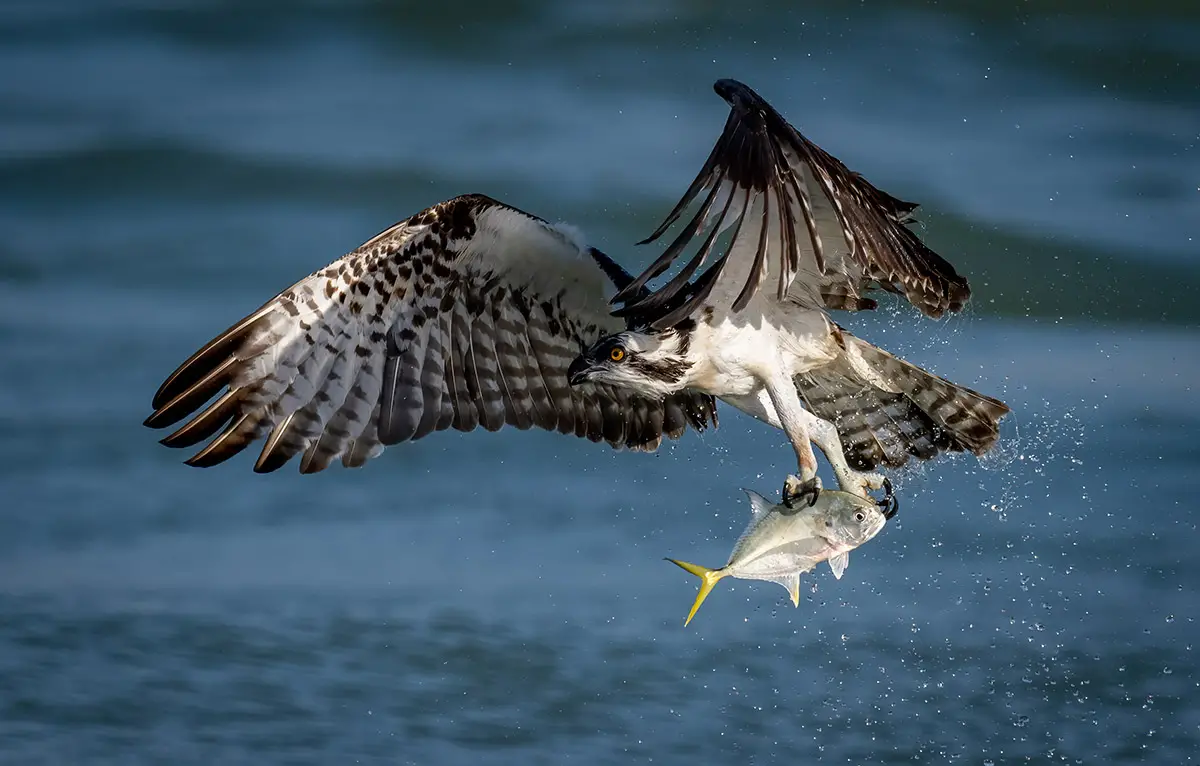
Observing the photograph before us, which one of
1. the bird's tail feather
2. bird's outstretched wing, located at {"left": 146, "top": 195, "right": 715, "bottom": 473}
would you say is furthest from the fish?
bird's outstretched wing, located at {"left": 146, "top": 195, "right": 715, "bottom": 473}

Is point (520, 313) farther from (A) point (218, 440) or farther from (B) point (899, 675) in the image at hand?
(B) point (899, 675)

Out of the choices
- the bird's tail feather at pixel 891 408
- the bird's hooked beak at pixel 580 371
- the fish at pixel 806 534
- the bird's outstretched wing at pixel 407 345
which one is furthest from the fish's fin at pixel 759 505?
the bird's outstretched wing at pixel 407 345

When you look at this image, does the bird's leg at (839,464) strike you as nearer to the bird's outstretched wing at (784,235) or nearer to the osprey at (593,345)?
the osprey at (593,345)

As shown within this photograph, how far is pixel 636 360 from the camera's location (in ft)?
19.9

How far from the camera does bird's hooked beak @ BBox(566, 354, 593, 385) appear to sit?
608 cm

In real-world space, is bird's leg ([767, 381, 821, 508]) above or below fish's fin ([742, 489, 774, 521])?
above

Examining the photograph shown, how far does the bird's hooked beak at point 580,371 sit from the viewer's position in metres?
6.08

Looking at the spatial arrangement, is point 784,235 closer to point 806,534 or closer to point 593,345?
point 806,534

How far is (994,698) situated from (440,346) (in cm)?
251

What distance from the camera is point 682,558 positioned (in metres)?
8.01

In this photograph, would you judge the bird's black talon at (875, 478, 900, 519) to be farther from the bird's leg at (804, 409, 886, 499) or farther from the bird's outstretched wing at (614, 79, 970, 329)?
the bird's outstretched wing at (614, 79, 970, 329)

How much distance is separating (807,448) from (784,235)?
2.44 ft

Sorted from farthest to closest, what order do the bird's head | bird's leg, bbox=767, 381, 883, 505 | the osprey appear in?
the bird's head
the osprey
bird's leg, bbox=767, 381, 883, 505

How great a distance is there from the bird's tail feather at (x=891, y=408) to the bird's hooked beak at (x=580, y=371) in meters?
0.87
